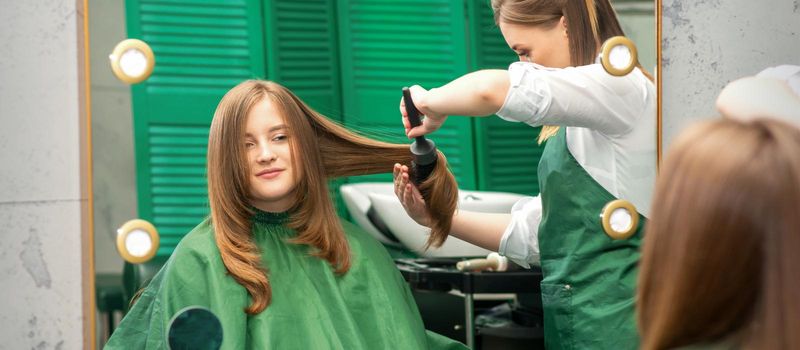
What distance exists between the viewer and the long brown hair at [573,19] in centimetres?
249

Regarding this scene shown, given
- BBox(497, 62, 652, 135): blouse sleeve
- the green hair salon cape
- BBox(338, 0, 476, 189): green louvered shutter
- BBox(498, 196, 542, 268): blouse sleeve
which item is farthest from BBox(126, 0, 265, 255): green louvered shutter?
BBox(498, 196, 542, 268): blouse sleeve

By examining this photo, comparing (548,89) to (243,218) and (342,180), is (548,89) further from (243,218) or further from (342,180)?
(243,218)

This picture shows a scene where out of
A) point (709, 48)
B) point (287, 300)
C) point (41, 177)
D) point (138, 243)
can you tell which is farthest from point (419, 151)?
point (709, 48)

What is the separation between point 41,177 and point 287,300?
80 centimetres

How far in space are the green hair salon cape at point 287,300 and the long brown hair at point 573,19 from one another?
60 centimetres

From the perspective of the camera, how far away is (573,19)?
252 cm

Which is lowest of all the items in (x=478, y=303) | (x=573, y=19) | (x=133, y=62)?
(x=478, y=303)

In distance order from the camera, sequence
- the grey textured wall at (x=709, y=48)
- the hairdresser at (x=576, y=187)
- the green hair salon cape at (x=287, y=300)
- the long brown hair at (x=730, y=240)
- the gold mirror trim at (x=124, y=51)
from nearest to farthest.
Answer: the long brown hair at (x=730, y=240) → the green hair salon cape at (x=287, y=300) → the gold mirror trim at (x=124, y=51) → the hairdresser at (x=576, y=187) → the grey textured wall at (x=709, y=48)

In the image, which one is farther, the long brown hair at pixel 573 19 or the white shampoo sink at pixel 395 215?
the long brown hair at pixel 573 19

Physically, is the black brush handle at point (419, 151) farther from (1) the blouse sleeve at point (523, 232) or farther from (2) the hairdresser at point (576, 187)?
(1) the blouse sleeve at point (523, 232)

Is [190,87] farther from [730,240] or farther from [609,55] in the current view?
[730,240]

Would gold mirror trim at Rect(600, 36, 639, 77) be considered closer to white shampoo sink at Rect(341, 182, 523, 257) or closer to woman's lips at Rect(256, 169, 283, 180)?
white shampoo sink at Rect(341, 182, 523, 257)

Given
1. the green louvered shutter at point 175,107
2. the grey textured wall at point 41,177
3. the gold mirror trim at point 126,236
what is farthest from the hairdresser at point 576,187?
the grey textured wall at point 41,177

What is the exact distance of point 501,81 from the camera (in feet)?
7.72
